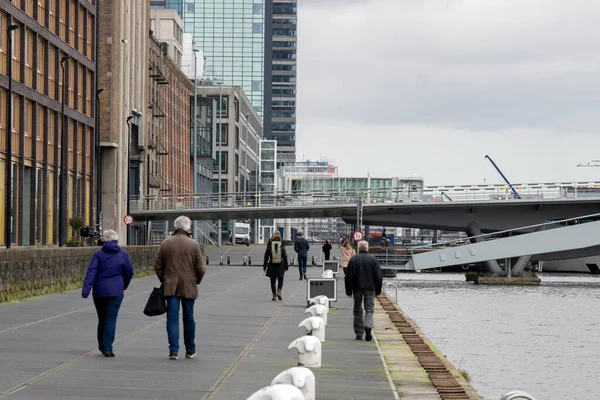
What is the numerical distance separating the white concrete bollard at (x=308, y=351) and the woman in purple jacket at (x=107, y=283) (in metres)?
2.42

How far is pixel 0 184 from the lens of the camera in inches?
1854

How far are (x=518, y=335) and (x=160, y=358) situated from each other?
1946 cm

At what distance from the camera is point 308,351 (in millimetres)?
14523

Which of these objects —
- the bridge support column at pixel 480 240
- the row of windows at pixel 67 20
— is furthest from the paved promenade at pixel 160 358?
the bridge support column at pixel 480 240

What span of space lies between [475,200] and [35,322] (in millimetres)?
56957

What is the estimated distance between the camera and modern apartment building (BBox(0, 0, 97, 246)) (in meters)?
49.5

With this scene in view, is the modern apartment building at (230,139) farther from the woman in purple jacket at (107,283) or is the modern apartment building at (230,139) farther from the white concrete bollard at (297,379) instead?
the white concrete bollard at (297,379)

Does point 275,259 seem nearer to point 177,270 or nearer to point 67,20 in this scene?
point 177,270

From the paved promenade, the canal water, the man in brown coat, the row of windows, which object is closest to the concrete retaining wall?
the paved promenade

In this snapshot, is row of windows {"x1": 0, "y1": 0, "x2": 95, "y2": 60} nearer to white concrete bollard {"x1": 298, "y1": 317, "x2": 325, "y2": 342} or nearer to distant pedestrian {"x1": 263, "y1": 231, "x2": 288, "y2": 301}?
distant pedestrian {"x1": 263, "y1": 231, "x2": 288, "y2": 301}

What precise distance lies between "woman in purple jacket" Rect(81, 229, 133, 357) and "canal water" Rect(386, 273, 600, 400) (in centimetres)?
651

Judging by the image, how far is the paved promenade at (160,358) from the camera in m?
12.2

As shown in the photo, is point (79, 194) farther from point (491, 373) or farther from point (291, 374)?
point (291, 374)

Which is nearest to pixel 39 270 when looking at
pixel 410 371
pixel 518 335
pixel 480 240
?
pixel 518 335
